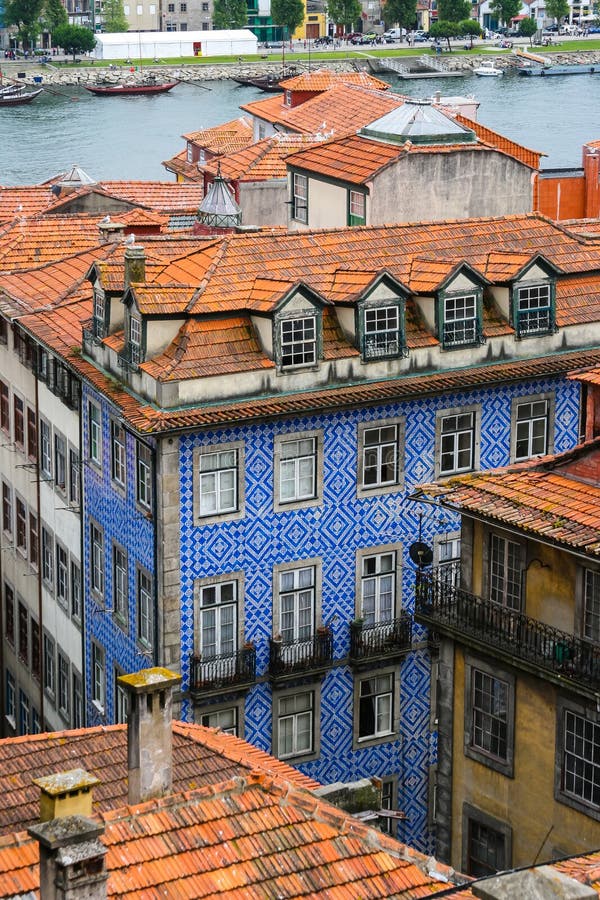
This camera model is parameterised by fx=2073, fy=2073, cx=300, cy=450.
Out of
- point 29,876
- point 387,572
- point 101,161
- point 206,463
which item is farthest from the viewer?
point 101,161

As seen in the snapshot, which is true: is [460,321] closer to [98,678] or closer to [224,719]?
[224,719]

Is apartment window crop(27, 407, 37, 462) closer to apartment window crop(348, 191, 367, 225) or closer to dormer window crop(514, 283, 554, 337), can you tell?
apartment window crop(348, 191, 367, 225)

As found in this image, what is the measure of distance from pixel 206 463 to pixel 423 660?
6947mm

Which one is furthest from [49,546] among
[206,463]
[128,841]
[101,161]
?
[101,161]

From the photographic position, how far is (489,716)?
1293 inches

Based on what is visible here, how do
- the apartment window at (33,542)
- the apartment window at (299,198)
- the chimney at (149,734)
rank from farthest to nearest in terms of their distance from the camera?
the apartment window at (299,198) < the apartment window at (33,542) < the chimney at (149,734)

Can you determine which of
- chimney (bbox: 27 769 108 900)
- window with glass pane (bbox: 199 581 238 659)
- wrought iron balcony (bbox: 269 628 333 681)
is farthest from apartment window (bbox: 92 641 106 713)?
chimney (bbox: 27 769 108 900)

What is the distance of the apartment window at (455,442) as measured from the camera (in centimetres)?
4238

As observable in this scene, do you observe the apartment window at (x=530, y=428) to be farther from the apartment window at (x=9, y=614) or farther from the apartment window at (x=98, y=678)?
the apartment window at (x=9, y=614)

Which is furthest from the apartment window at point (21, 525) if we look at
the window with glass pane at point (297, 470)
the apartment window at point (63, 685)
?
the window with glass pane at point (297, 470)

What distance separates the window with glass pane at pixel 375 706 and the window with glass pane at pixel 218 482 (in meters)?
5.13

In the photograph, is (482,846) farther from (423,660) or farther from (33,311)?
(33,311)

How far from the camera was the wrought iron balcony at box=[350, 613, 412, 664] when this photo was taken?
4175 centimetres

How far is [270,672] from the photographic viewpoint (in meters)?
40.9
